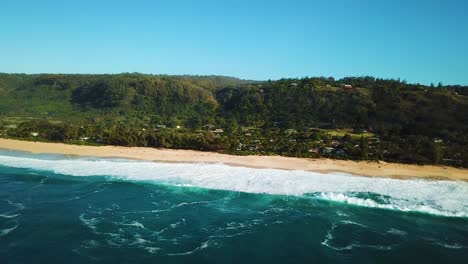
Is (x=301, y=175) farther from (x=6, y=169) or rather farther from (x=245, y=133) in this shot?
(x=6, y=169)

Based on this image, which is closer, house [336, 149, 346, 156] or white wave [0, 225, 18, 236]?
white wave [0, 225, 18, 236]

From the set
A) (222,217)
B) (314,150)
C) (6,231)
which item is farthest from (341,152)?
(6,231)

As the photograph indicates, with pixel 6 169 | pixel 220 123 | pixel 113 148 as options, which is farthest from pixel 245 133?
pixel 6 169

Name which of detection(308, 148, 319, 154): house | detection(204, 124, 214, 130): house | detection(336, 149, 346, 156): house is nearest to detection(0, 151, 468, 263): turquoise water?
detection(336, 149, 346, 156): house

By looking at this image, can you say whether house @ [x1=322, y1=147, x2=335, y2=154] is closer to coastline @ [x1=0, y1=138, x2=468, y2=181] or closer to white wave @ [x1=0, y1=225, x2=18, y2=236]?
coastline @ [x1=0, y1=138, x2=468, y2=181]

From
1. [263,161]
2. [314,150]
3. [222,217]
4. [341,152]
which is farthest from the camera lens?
[314,150]

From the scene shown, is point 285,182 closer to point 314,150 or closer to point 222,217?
point 222,217
